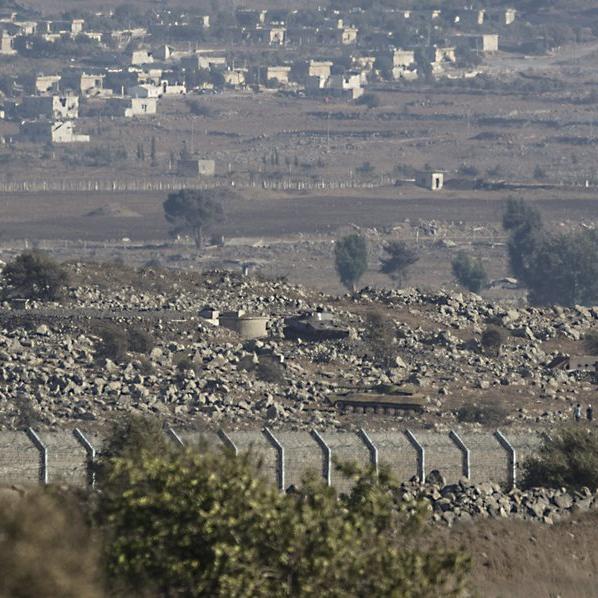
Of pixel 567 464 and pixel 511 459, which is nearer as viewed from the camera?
pixel 567 464

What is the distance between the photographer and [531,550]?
20859 millimetres

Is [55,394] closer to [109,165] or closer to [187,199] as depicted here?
[187,199]

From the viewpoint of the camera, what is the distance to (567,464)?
2478cm

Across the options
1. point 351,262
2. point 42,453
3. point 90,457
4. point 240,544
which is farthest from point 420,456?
point 351,262

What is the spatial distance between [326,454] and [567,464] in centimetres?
259

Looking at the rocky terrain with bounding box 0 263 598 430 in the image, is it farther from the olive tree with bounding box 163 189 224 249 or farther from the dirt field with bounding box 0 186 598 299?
the olive tree with bounding box 163 189 224 249

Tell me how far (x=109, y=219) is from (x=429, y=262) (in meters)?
23.0

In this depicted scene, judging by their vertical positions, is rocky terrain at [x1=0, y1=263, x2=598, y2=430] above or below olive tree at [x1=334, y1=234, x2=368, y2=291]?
above

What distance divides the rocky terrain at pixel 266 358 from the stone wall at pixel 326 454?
1006 cm

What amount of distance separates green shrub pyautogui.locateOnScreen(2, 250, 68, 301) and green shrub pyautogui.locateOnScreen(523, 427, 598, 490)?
992 inches

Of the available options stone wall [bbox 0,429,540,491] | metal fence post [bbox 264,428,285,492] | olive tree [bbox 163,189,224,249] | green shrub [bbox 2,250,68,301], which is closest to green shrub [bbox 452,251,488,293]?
olive tree [bbox 163,189,224,249]

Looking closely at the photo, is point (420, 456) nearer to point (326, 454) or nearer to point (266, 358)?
point (326, 454)

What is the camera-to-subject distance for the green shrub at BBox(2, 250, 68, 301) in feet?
162

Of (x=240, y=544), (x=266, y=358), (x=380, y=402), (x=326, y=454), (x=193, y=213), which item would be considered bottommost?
(x=193, y=213)
